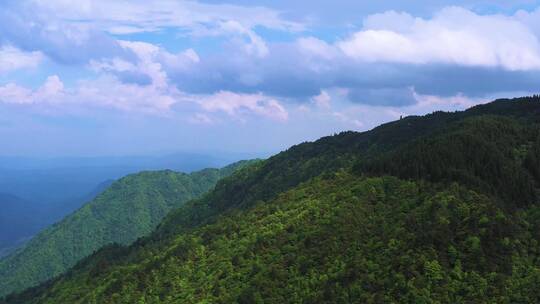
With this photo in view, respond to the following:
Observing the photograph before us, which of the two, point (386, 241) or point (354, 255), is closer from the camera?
point (386, 241)

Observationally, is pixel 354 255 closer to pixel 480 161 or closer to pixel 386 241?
pixel 386 241

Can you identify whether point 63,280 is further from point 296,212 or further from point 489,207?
point 489,207

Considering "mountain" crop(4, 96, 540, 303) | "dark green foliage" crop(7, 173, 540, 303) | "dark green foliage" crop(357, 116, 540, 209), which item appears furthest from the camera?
"dark green foliage" crop(357, 116, 540, 209)

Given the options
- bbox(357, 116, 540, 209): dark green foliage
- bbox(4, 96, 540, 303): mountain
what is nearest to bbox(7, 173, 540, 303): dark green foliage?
bbox(4, 96, 540, 303): mountain

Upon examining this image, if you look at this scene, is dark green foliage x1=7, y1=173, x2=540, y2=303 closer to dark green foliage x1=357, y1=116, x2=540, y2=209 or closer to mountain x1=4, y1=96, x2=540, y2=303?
mountain x1=4, y1=96, x2=540, y2=303

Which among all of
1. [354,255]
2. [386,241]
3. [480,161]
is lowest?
[354,255]

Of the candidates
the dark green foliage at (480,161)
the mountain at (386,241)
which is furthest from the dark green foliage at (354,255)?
the dark green foliage at (480,161)

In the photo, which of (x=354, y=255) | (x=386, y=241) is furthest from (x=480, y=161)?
(x=354, y=255)

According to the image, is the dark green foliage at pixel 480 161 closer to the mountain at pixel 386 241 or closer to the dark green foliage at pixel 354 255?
the mountain at pixel 386 241

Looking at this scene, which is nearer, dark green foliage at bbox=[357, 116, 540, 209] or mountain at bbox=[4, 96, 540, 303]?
mountain at bbox=[4, 96, 540, 303]
